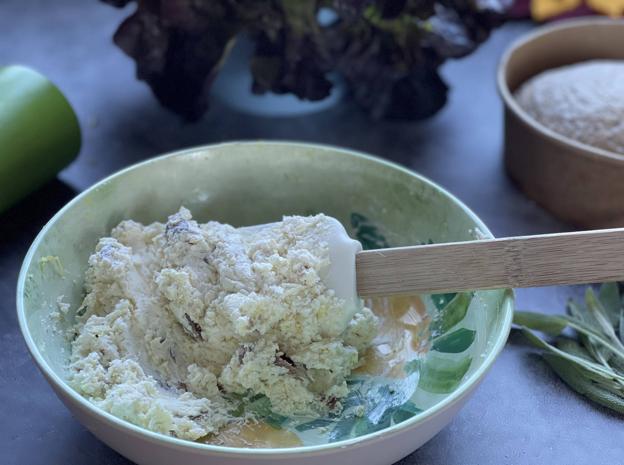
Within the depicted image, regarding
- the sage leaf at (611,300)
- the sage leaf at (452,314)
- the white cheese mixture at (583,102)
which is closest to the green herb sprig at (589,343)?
the sage leaf at (611,300)

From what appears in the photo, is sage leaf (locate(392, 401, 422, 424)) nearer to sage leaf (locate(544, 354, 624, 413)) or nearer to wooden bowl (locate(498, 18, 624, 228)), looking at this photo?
sage leaf (locate(544, 354, 624, 413))

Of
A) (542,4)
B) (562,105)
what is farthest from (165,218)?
(542,4)

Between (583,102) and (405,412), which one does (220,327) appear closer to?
(405,412)

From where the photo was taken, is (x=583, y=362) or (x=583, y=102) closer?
(x=583, y=362)

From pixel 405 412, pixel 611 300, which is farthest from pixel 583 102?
pixel 405 412

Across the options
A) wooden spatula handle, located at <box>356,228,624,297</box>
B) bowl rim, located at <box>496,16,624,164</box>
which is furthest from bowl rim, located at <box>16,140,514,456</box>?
bowl rim, located at <box>496,16,624,164</box>

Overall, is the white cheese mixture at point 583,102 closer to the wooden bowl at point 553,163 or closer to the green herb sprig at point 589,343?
the wooden bowl at point 553,163
